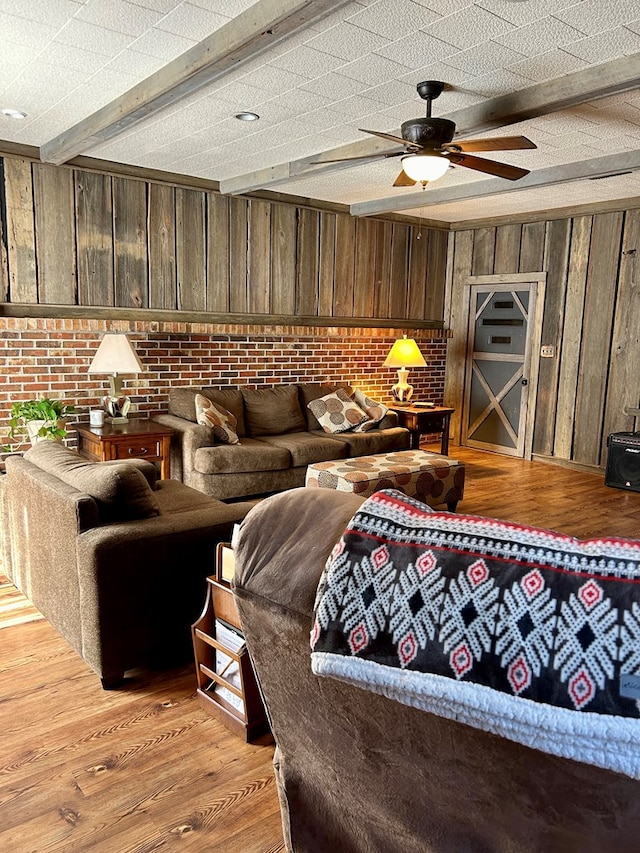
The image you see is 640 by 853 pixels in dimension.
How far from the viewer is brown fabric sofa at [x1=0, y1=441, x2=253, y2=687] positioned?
2500mm

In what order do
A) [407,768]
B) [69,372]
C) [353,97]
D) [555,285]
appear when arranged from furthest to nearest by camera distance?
[555,285] → [69,372] → [353,97] → [407,768]

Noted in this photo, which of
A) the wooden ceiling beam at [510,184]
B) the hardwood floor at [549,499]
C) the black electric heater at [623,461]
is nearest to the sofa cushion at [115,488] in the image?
the hardwood floor at [549,499]

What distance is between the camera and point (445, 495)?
484 cm

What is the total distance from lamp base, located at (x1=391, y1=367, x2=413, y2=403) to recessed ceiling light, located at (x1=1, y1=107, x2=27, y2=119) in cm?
426

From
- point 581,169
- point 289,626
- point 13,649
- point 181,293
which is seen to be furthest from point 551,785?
point 181,293

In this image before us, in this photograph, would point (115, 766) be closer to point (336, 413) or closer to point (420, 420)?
point (336, 413)

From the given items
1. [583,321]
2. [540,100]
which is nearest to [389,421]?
[583,321]

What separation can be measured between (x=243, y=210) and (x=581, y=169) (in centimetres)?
292

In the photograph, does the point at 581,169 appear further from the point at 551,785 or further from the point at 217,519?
the point at 551,785

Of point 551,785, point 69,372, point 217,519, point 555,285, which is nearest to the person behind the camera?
point 551,785

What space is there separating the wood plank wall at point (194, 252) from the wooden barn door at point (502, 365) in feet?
2.38

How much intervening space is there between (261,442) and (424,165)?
269 cm

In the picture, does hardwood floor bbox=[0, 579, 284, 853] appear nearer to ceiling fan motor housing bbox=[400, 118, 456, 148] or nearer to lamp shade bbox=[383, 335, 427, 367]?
ceiling fan motor housing bbox=[400, 118, 456, 148]

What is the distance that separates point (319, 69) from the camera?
3133 mm
